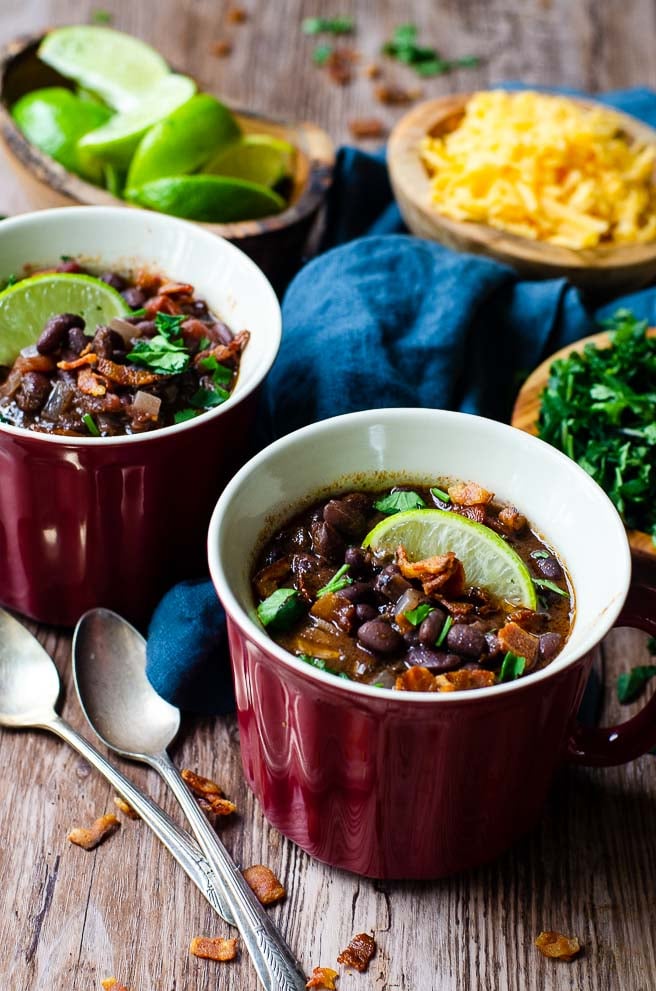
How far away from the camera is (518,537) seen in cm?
245

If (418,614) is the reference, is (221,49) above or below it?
below

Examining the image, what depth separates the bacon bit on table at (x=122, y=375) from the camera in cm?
266

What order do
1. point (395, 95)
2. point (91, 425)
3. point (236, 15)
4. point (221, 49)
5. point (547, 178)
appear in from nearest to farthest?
1. point (91, 425)
2. point (547, 178)
3. point (395, 95)
4. point (221, 49)
5. point (236, 15)

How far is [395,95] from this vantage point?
4.79m

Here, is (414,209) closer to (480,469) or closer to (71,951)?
(480,469)

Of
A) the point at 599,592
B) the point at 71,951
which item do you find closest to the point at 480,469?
the point at 599,592

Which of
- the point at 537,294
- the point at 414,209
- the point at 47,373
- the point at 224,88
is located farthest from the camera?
the point at 224,88

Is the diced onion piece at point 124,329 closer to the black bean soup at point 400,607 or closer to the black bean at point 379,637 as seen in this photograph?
the black bean soup at point 400,607

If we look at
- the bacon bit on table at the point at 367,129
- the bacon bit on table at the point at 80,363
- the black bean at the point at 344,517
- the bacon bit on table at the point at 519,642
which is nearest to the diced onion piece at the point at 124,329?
the bacon bit on table at the point at 80,363

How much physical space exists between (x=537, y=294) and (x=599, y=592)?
4.59 feet

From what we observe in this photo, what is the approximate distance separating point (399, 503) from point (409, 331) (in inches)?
34.5

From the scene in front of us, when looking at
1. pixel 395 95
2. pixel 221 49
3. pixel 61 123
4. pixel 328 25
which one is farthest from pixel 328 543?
pixel 328 25

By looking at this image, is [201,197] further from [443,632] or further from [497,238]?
[443,632]

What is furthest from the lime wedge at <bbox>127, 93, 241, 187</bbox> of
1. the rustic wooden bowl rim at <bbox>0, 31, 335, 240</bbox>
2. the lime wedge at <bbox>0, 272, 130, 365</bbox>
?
the lime wedge at <bbox>0, 272, 130, 365</bbox>
